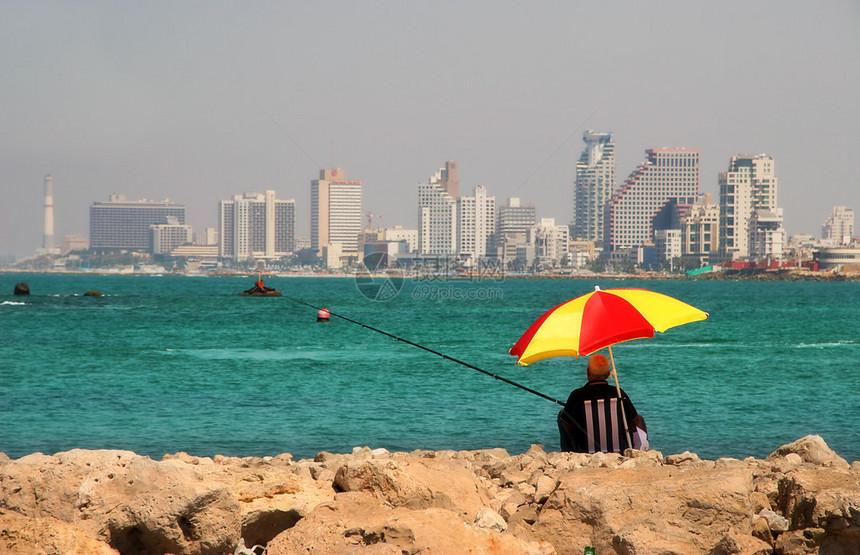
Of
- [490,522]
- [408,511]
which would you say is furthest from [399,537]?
[490,522]

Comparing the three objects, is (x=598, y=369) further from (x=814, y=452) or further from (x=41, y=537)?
(x=41, y=537)

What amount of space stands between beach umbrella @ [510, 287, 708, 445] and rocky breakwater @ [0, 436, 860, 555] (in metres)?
1.21

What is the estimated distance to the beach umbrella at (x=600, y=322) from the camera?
6367 millimetres

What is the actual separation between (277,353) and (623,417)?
2188 centimetres

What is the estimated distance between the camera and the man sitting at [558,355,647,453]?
6766 mm

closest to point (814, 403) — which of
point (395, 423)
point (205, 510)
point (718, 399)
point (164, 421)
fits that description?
point (718, 399)

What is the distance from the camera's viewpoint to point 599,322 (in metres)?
6.51

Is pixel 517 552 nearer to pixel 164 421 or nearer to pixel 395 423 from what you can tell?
pixel 395 423

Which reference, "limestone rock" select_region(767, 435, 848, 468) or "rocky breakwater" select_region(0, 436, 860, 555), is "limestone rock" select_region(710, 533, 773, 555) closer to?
"rocky breakwater" select_region(0, 436, 860, 555)

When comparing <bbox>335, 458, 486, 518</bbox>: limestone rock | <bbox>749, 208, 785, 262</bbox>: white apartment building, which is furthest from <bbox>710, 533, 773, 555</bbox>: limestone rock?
<bbox>749, 208, 785, 262</bbox>: white apartment building

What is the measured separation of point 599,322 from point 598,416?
0.83 metres

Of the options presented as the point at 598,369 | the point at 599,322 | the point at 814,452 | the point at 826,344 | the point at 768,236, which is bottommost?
the point at 826,344

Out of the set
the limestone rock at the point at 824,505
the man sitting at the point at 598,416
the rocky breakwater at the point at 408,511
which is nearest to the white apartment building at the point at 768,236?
the man sitting at the point at 598,416

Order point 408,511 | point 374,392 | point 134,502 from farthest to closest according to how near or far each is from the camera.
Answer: point 374,392 → point 134,502 → point 408,511
